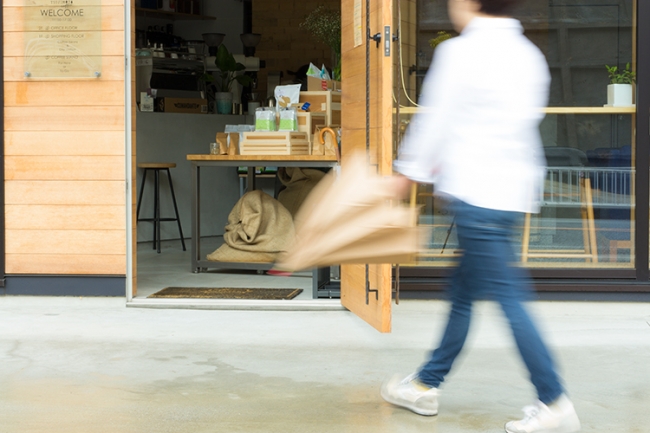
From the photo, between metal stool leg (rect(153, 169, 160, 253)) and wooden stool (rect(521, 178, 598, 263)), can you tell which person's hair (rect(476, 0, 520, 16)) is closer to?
wooden stool (rect(521, 178, 598, 263))

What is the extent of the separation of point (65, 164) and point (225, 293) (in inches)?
49.6

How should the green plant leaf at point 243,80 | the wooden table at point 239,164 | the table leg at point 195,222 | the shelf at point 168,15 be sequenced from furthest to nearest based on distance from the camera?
the shelf at point 168,15 → the green plant leaf at point 243,80 → the table leg at point 195,222 → the wooden table at point 239,164

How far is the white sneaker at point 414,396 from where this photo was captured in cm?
329

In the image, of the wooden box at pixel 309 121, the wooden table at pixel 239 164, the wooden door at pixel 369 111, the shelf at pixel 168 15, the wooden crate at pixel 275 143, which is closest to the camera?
the wooden door at pixel 369 111

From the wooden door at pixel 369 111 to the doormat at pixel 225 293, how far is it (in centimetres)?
61

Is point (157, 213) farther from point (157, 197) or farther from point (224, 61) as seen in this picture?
point (224, 61)

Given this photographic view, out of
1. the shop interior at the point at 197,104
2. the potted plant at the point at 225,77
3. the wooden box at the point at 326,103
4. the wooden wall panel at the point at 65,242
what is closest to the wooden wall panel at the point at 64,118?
the wooden wall panel at the point at 65,242

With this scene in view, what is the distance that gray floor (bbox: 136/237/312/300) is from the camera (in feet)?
20.5

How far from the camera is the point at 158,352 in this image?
171 inches

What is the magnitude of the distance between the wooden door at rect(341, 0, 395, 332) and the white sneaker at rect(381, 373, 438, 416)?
45.9 inches

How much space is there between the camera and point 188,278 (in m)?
6.59

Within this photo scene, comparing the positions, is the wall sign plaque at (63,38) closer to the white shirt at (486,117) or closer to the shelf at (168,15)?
the white shirt at (486,117)

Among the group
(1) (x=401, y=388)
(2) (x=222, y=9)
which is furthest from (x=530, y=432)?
(2) (x=222, y=9)

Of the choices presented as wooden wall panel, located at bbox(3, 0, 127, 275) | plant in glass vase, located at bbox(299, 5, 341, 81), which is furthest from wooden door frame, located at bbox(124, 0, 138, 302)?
plant in glass vase, located at bbox(299, 5, 341, 81)
